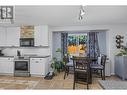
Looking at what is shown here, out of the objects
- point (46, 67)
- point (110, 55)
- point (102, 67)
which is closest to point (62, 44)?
point (46, 67)

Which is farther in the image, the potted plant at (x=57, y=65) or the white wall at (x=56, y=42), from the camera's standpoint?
the white wall at (x=56, y=42)

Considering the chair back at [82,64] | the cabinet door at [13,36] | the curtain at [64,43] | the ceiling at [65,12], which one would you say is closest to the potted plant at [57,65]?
the curtain at [64,43]

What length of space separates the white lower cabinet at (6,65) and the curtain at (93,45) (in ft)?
11.3

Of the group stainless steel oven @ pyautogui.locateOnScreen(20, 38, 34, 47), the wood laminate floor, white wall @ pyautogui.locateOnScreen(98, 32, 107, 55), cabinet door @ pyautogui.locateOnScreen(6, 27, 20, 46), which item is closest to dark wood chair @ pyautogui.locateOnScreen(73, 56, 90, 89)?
the wood laminate floor

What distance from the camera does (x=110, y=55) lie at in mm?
6445

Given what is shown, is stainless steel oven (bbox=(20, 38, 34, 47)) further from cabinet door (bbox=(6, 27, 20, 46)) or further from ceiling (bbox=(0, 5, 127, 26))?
ceiling (bbox=(0, 5, 127, 26))

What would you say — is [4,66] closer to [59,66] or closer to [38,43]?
[38,43]

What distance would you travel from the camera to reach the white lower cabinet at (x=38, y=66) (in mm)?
6047

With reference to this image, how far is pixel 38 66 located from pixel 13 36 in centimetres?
177

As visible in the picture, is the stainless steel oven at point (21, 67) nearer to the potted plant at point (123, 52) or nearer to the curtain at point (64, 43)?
the curtain at point (64, 43)

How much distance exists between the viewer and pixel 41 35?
645 cm

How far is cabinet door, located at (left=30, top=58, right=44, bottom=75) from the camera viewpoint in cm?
605
